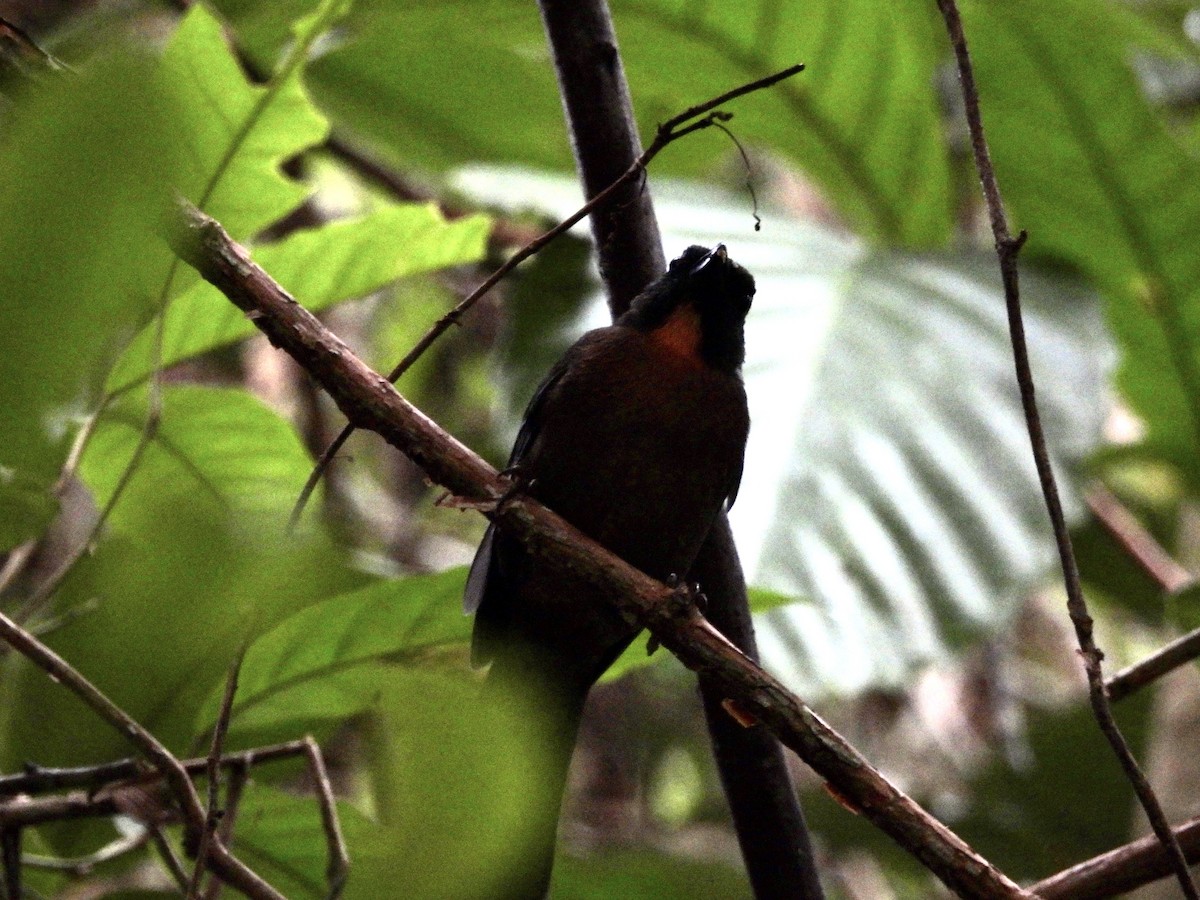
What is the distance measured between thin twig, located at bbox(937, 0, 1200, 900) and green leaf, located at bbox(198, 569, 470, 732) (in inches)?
28.5

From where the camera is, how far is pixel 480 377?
4.80 metres

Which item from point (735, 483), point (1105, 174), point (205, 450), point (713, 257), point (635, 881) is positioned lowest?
point (635, 881)

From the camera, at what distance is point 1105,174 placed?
311 centimetres

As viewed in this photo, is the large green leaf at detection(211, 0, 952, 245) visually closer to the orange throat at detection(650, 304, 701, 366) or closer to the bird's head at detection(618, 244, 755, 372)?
the bird's head at detection(618, 244, 755, 372)

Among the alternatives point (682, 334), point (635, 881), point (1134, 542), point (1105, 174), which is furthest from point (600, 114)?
point (1134, 542)

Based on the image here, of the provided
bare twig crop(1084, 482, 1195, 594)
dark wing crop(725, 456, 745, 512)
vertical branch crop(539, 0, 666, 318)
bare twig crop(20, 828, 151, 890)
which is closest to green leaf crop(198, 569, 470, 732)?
bare twig crop(20, 828, 151, 890)

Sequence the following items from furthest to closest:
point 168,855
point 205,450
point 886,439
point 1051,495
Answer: point 886,439 → point 205,450 → point 168,855 → point 1051,495

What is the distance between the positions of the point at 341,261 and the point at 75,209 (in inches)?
67.1

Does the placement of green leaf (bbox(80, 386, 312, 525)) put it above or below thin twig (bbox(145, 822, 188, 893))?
above

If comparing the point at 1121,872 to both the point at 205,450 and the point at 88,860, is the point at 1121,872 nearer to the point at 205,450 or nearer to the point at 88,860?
the point at 88,860

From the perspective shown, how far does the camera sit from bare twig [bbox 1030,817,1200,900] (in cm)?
138

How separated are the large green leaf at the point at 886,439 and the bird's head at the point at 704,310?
172 millimetres

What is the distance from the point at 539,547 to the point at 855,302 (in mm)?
1565

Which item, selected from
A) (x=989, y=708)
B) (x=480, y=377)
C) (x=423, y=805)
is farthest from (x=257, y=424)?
(x=989, y=708)
